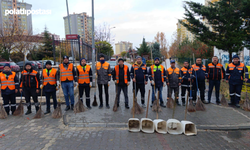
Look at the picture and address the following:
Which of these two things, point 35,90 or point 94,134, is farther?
point 35,90

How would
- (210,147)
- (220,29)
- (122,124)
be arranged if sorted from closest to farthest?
(210,147)
(122,124)
(220,29)

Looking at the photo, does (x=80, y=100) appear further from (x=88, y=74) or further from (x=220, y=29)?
(x=220, y=29)

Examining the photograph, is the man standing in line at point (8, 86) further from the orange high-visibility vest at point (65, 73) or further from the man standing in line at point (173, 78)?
the man standing in line at point (173, 78)

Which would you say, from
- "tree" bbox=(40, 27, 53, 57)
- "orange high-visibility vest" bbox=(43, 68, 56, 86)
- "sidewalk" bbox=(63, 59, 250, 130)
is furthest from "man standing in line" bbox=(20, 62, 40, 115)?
"tree" bbox=(40, 27, 53, 57)

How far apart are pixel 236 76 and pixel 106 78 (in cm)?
522

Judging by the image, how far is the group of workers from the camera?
677 cm

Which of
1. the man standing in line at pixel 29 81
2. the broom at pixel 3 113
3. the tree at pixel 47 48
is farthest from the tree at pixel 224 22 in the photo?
the tree at pixel 47 48

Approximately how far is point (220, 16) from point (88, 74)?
9.48m

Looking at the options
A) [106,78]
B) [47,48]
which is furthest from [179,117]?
[47,48]

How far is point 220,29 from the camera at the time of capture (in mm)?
12180

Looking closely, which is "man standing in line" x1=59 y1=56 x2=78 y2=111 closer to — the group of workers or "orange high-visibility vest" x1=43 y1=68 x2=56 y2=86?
the group of workers

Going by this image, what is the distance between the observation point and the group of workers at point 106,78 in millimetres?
6773

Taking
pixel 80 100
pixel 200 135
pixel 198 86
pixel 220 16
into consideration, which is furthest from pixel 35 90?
pixel 220 16

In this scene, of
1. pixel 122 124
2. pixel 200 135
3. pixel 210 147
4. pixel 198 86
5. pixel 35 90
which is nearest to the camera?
pixel 210 147
